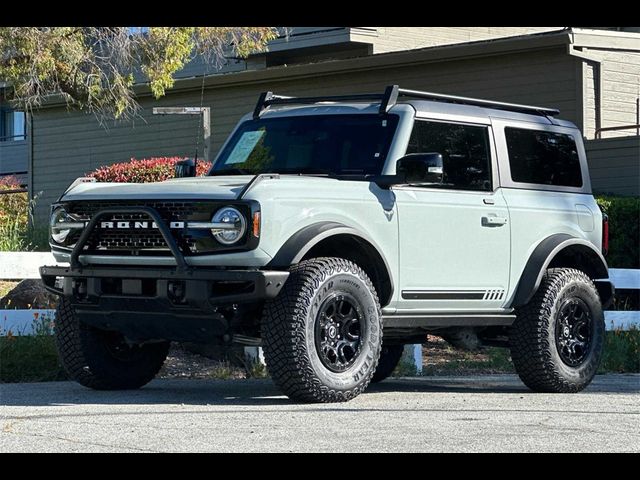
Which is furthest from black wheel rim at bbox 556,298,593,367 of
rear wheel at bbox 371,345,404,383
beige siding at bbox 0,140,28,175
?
beige siding at bbox 0,140,28,175

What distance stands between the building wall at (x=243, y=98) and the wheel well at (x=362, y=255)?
1320cm

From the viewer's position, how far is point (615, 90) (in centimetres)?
2292

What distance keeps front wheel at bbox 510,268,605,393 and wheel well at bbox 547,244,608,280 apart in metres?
0.25

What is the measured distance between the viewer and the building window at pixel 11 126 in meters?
44.1

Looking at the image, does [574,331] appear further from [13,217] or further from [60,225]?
[13,217]

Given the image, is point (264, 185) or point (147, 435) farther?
point (264, 185)

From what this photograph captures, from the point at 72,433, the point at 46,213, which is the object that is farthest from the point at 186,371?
the point at 46,213

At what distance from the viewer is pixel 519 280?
10.6 m

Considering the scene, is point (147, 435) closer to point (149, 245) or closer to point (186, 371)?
point (149, 245)

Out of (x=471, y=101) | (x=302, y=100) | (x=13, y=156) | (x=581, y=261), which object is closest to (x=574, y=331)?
(x=581, y=261)

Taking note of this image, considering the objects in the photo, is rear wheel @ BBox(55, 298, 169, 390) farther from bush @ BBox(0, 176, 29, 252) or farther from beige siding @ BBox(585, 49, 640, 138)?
beige siding @ BBox(585, 49, 640, 138)

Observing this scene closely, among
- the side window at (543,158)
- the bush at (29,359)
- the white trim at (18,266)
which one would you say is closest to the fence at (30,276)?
the white trim at (18,266)

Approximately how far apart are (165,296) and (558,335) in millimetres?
3494
